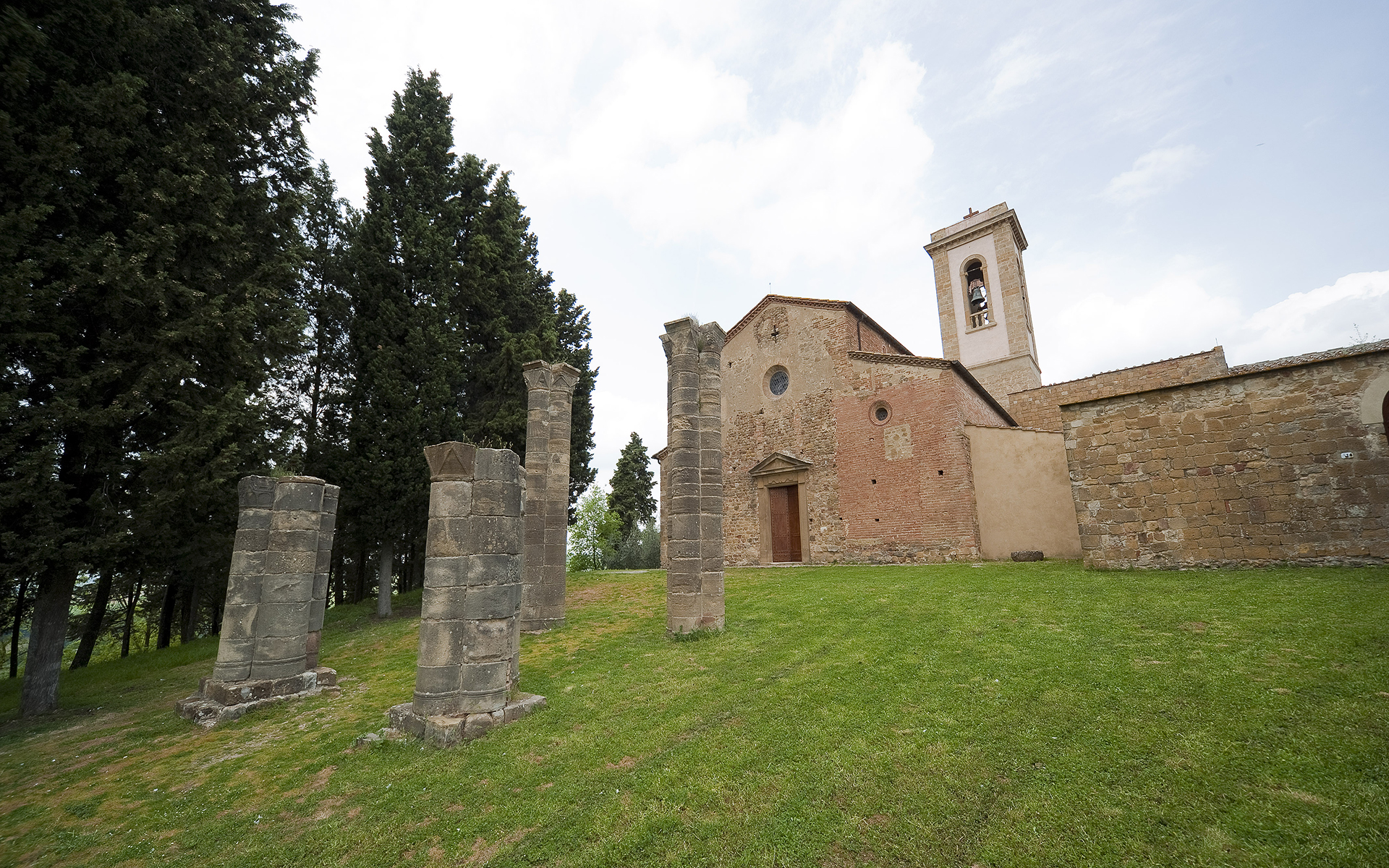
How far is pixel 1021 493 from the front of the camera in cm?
1573

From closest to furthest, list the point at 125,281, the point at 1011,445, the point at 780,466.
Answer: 1. the point at 125,281
2. the point at 1011,445
3. the point at 780,466

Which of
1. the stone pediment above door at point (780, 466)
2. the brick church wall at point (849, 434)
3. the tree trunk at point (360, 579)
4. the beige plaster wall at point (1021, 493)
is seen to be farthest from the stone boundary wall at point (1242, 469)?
the tree trunk at point (360, 579)

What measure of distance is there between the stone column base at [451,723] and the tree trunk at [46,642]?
7.04 meters

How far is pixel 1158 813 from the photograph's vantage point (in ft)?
9.86

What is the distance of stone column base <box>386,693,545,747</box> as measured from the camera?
5.33 metres

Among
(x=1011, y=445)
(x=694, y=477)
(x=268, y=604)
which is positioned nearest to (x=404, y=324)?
(x=268, y=604)

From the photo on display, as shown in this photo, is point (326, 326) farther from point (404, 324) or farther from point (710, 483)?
point (710, 483)

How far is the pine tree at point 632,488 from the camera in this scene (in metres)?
31.3

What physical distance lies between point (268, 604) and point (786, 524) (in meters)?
15.8

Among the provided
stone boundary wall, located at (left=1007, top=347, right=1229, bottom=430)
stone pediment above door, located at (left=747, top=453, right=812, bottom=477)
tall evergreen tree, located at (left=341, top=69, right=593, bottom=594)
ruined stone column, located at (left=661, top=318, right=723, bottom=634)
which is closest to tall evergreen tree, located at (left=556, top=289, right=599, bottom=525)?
tall evergreen tree, located at (left=341, top=69, right=593, bottom=594)

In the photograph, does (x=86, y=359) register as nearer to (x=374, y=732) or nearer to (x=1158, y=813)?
(x=374, y=732)

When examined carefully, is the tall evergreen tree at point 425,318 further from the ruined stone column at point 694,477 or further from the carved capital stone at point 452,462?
the carved capital stone at point 452,462

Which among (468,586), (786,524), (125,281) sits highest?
(125,281)

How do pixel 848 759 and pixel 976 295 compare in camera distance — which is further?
pixel 976 295
